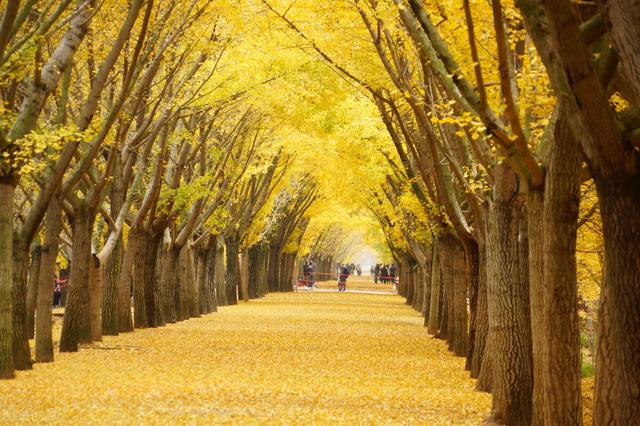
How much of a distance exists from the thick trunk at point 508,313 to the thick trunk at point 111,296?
571 inches

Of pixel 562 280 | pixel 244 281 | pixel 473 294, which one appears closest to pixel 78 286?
pixel 473 294

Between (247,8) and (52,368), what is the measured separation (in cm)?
678

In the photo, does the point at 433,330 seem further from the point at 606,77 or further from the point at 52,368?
the point at 606,77

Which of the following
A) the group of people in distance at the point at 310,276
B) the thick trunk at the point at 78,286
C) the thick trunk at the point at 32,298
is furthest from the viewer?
the group of people in distance at the point at 310,276

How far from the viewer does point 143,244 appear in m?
29.6

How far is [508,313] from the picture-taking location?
13484mm

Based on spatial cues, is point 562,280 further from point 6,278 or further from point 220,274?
point 220,274

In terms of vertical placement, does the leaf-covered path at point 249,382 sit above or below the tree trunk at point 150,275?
below

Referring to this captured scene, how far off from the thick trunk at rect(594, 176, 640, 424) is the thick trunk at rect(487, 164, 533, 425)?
4.38m

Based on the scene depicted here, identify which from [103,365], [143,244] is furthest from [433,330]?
[103,365]

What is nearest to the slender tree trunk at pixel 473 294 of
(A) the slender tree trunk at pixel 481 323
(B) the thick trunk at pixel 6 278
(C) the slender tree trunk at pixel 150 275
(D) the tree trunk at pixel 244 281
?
(A) the slender tree trunk at pixel 481 323

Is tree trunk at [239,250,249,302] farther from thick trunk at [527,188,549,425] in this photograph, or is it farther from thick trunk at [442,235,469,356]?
thick trunk at [527,188,549,425]

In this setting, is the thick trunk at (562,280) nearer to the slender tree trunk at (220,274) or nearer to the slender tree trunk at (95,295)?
the slender tree trunk at (95,295)

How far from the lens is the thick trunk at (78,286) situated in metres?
21.4
